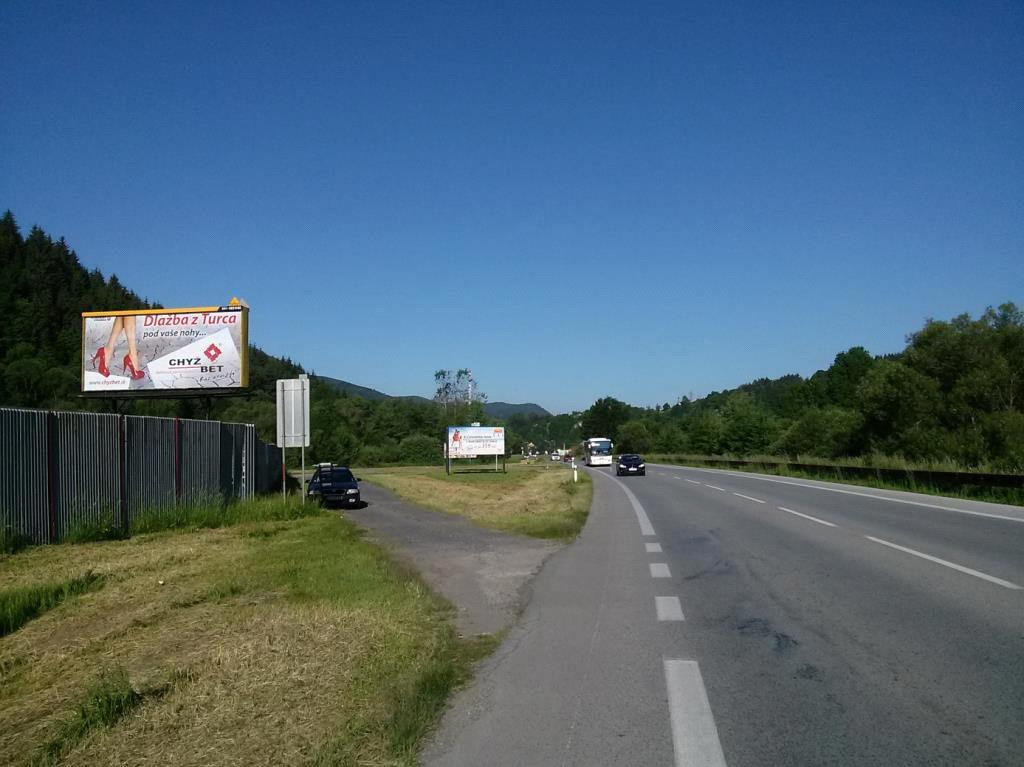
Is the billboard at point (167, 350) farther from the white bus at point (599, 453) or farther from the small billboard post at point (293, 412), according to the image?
the white bus at point (599, 453)

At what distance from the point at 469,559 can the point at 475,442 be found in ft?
180

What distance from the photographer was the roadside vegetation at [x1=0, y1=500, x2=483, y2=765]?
5.21 meters

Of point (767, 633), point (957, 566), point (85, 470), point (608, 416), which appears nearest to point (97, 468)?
point (85, 470)

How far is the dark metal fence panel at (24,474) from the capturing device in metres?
14.0

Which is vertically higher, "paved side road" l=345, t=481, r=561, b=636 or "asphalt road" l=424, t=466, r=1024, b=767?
"asphalt road" l=424, t=466, r=1024, b=767

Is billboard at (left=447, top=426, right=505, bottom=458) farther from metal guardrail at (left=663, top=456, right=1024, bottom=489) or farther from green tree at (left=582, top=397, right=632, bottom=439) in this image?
green tree at (left=582, top=397, right=632, bottom=439)

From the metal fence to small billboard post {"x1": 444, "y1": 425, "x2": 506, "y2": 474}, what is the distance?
45.5 meters

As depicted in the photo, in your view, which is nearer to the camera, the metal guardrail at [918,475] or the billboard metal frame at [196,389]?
the metal guardrail at [918,475]

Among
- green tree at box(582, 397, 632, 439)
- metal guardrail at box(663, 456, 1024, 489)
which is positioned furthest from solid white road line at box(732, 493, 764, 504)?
green tree at box(582, 397, 632, 439)

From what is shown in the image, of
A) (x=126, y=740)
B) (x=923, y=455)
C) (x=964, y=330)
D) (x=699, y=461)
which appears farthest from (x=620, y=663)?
(x=699, y=461)

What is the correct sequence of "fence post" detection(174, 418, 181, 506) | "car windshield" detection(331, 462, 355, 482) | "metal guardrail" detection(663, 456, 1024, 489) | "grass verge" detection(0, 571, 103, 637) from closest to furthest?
"grass verge" detection(0, 571, 103, 637) < "fence post" detection(174, 418, 181, 506) < "metal guardrail" detection(663, 456, 1024, 489) < "car windshield" detection(331, 462, 355, 482)

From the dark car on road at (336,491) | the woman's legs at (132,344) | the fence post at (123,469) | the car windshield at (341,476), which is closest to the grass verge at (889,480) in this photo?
the dark car on road at (336,491)

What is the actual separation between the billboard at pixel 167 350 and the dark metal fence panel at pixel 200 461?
6.84 m

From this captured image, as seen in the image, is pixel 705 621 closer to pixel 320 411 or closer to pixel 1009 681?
pixel 1009 681
